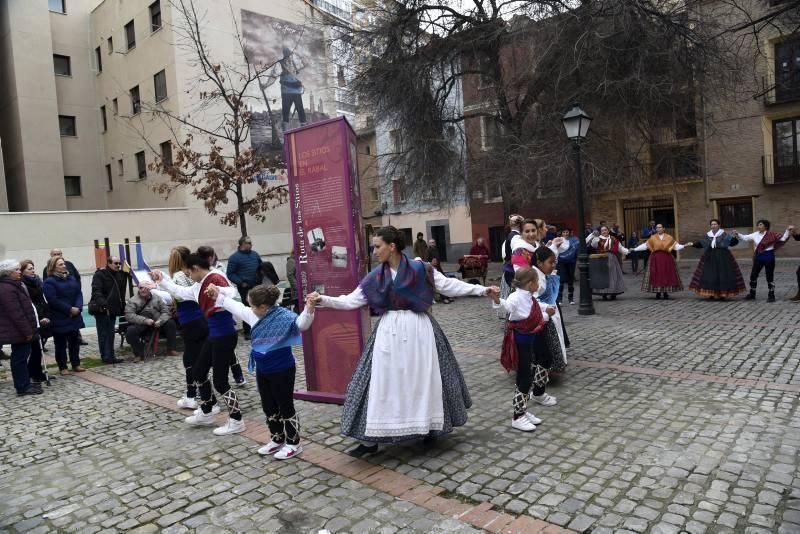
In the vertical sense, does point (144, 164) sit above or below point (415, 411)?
above

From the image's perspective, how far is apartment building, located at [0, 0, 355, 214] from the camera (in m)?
23.4

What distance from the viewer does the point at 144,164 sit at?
25656mm

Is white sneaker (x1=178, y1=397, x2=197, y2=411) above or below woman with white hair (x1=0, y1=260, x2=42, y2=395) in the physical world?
below

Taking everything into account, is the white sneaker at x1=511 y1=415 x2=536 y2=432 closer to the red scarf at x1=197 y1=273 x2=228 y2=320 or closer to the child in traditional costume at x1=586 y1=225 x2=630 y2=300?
the red scarf at x1=197 y1=273 x2=228 y2=320

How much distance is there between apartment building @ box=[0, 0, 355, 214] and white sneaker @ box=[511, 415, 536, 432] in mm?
19795

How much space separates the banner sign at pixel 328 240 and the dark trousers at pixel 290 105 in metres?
20.7

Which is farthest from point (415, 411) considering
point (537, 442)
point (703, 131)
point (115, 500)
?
point (703, 131)

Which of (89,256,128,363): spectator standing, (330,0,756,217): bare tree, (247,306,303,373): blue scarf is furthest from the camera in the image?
(330,0,756,217): bare tree

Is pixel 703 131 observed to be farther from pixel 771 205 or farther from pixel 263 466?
pixel 263 466

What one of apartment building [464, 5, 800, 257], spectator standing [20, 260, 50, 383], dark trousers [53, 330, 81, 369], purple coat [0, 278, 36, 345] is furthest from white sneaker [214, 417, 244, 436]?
apartment building [464, 5, 800, 257]

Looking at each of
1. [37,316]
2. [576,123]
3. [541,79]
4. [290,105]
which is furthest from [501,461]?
[290,105]

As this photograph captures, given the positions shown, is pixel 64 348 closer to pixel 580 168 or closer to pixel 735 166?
pixel 580 168

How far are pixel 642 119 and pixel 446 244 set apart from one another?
1780cm

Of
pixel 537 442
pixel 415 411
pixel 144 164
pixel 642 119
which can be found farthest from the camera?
pixel 144 164
